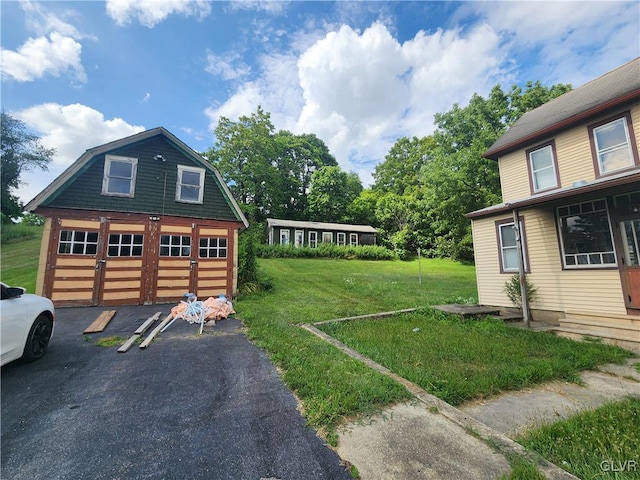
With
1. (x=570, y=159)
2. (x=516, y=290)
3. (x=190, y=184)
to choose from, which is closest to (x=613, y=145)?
(x=570, y=159)

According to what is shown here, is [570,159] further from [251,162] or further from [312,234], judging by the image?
[251,162]

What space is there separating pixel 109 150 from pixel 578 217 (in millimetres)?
14530

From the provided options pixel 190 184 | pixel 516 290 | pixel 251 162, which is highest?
pixel 251 162

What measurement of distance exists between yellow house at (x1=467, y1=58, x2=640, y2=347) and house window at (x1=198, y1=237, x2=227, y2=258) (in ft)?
30.7

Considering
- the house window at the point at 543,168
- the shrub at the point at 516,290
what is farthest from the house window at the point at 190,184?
the house window at the point at 543,168

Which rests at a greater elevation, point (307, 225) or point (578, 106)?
point (578, 106)

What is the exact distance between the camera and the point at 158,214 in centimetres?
913

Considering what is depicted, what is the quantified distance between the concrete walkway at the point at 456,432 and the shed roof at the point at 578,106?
8314mm

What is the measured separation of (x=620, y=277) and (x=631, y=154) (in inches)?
156

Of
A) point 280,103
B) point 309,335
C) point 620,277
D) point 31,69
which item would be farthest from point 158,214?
point 620,277

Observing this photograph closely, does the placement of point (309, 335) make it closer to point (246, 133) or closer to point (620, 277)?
point (620, 277)

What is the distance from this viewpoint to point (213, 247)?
9.81 metres

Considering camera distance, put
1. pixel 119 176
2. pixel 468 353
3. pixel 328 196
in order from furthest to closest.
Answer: pixel 328 196 < pixel 119 176 < pixel 468 353

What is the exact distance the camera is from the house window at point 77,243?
805cm
